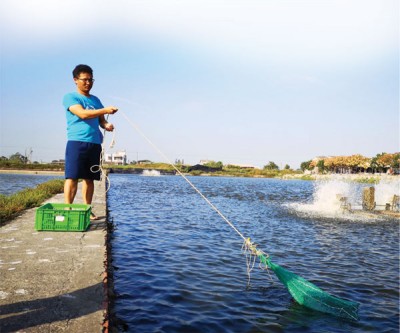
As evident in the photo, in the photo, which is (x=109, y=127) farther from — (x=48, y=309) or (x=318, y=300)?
(x=318, y=300)

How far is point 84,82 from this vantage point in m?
6.05

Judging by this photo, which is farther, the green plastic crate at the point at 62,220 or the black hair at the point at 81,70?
the black hair at the point at 81,70

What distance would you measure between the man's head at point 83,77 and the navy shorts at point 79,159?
102 centimetres

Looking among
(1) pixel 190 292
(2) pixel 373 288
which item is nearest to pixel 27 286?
(1) pixel 190 292

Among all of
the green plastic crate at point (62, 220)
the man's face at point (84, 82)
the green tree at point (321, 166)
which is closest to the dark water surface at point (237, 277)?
the green plastic crate at point (62, 220)

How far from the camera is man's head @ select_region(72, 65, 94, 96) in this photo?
602cm

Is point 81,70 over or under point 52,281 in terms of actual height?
over

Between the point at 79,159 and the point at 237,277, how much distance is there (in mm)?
3657

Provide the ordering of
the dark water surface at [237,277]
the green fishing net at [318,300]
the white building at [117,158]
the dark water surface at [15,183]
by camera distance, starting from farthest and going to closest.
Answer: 1. the white building at [117,158]
2. the dark water surface at [15,183]
3. the green fishing net at [318,300]
4. the dark water surface at [237,277]

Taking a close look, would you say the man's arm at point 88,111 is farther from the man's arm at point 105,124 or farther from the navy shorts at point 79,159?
the man's arm at point 105,124

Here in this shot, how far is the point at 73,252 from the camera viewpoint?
4.74 m

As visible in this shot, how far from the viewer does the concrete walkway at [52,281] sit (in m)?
2.81

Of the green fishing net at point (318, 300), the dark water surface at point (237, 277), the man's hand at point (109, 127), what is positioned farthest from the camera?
the man's hand at point (109, 127)

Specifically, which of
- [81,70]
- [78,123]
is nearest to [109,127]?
[78,123]
